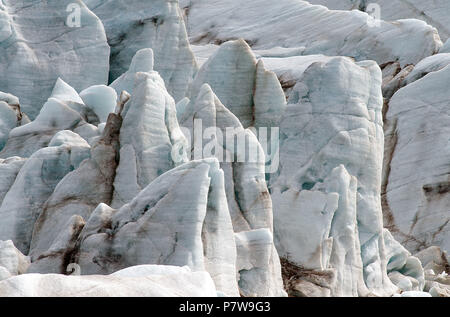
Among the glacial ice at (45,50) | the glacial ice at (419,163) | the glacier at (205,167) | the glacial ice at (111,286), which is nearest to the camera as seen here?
the glacial ice at (111,286)

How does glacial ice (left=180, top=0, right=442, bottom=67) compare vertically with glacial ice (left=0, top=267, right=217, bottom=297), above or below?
below

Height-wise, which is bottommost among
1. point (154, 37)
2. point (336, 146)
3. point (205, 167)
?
point (154, 37)

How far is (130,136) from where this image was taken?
27.3 meters

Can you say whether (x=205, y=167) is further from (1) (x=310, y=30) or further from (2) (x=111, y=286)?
(1) (x=310, y=30)

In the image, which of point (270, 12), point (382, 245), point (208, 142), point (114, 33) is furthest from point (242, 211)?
point (270, 12)

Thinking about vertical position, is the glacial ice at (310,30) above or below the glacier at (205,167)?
below

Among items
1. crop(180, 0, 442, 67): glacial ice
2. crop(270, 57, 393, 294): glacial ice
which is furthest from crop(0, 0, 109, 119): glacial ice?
crop(270, 57, 393, 294): glacial ice

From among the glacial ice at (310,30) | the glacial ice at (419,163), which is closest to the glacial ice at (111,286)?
the glacial ice at (419,163)

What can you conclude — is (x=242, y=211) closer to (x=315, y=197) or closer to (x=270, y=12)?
(x=315, y=197)

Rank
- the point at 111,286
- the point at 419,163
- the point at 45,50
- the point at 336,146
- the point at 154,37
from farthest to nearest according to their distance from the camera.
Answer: the point at 154,37
the point at 45,50
the point at 419,163
the point at 336,146
the point at 111,286

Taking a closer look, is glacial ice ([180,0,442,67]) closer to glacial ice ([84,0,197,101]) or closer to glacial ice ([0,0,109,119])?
glacial ice ([84,0,197,101])

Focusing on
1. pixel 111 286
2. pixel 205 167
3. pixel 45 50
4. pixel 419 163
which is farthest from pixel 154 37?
pixel 111 286

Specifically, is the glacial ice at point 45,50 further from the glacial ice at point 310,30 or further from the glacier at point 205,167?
the glacial ice at point 310,30

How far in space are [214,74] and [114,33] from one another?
451 inches
